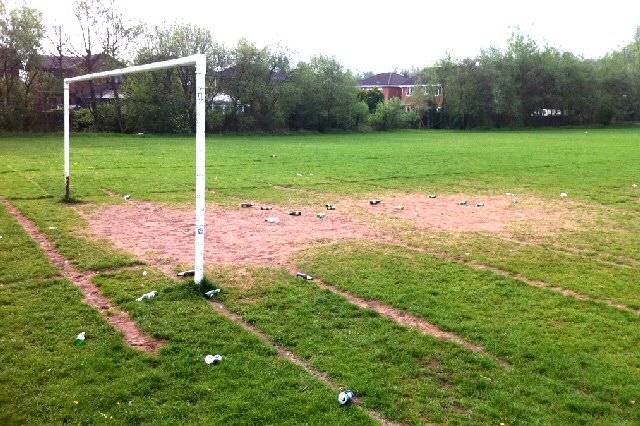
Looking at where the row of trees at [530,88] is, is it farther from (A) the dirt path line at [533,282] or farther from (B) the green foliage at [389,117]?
(A) the dirt path line at [533,282]

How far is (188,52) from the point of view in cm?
5616

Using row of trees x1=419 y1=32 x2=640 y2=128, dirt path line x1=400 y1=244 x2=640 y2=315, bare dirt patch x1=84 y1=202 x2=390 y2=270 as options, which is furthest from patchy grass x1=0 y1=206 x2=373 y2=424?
row of trees x1=419 y1=32 x2=640 y2=128

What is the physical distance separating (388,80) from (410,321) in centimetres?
10790

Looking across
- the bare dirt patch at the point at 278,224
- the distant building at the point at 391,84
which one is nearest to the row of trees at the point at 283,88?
the distant building at the point at 391,84

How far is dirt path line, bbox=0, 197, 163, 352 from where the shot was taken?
21.4 ft

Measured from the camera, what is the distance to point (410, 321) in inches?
285

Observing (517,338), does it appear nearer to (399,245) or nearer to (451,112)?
(399,245)

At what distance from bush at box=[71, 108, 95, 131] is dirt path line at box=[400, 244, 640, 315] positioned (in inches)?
1952

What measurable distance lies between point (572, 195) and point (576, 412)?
14.4 m

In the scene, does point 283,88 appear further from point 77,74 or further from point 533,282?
point 533,282

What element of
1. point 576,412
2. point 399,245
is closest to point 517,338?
point 576,412

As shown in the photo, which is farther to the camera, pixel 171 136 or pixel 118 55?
pixel 118 55

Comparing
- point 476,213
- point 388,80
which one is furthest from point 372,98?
point 476,213

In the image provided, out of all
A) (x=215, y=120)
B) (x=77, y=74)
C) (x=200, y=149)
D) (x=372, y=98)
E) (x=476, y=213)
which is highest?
(x=77, y=74)
